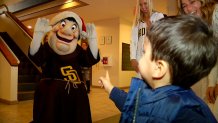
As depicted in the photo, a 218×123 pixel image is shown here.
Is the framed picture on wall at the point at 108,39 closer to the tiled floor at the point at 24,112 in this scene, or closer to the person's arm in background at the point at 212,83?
the tiled floor at the point at 24,112

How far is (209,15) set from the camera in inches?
70.1

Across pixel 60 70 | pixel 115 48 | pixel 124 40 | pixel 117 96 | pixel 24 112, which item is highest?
pixel 124 40

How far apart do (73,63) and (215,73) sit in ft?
3.79

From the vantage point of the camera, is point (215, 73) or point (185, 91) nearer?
point (185, 91)

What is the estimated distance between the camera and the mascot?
78.8 inches

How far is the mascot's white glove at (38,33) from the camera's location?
2031mm

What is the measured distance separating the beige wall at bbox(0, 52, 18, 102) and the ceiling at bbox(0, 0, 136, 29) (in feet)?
9.83

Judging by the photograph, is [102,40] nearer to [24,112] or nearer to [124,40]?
[124,40]

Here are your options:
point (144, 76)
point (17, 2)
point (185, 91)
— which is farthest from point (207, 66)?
point (17, 2)

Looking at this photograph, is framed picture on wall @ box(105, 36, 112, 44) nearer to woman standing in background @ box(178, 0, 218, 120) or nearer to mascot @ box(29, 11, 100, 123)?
mascot @ box(29, 11, 100, 123)

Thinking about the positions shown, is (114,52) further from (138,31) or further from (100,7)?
(138,31)

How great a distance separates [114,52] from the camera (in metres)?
8.77

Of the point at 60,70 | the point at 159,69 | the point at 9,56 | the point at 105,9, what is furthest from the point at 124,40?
the point at 159,69

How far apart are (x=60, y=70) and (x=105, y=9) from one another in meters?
5.84
